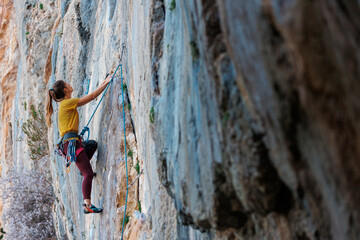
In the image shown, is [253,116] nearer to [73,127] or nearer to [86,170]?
[73,127]

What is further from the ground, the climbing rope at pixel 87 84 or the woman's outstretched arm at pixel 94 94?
the climbing rope at pixel 87 84

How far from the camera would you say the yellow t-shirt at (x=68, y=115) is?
6586 millimetres

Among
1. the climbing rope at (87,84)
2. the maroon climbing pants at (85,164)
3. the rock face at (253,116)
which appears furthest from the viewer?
the climbing rope at (87,84)

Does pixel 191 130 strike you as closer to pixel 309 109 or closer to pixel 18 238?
pixel 309 109

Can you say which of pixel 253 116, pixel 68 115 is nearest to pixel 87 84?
pixel 68 115

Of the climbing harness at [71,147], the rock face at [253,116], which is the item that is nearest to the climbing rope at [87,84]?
the climbing harness at [71,147]

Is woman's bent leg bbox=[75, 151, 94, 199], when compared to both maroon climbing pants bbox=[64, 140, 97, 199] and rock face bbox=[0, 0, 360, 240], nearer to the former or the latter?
maroon climbing pants bbox=[64, 140, 97, 199]

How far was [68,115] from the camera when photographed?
6.64 metres

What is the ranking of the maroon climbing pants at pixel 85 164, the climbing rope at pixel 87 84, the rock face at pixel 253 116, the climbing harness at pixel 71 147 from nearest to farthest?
the rock face at pixel 253 116, the climbing harness at pixel 71 147, the maroon climbing pants at pixel 85 164, the climbing rope at pixel 87 84

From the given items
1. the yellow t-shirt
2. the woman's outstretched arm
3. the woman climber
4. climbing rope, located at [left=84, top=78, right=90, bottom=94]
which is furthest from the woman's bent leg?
climbing rope, located at [left=84, top=78, right=90, bottom=94]

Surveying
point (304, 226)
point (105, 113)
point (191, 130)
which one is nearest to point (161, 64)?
point (191, 130)

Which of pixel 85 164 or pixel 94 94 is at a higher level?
pixel 94 94

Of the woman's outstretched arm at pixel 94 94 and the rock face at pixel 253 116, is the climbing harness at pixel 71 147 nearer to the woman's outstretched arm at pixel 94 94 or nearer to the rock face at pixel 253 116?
the woman's outstretched arm at pixel 94 94

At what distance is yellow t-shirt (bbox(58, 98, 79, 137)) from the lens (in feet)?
21.6
